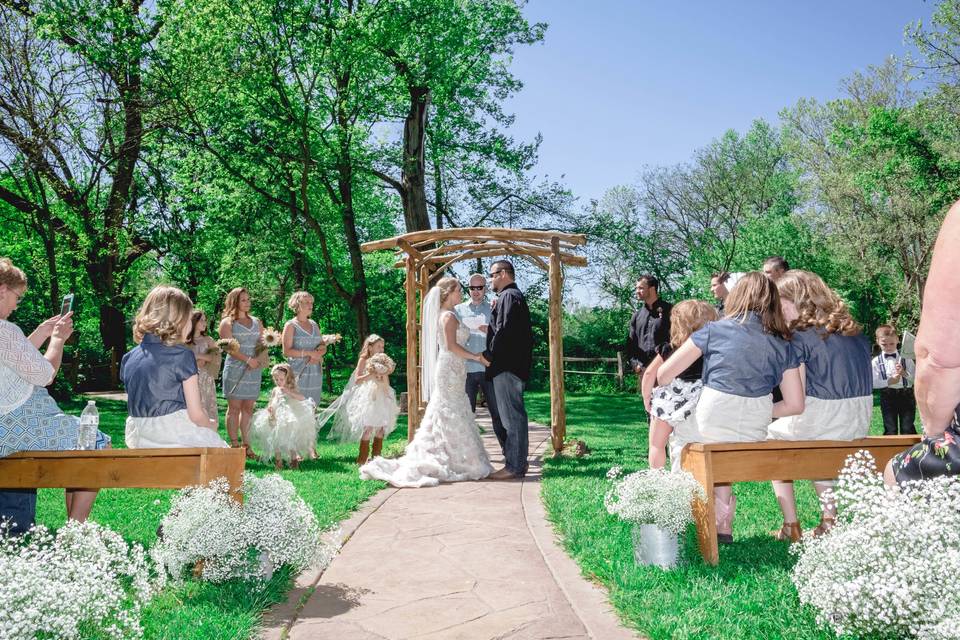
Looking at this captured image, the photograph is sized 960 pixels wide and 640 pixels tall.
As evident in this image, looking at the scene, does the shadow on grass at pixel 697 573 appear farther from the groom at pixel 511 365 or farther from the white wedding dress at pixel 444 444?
the white wedding dress at pixel 444 444

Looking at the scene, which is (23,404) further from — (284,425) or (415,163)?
(415,163)

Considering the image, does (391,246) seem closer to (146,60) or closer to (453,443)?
(453,443)

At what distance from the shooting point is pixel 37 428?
15.6ft

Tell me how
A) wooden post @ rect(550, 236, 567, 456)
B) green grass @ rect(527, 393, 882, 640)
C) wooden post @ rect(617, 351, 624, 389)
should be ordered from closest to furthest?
green grass @ rect(527, 393, 882, 640), wooden post @ rect(550, 236, 567, 456), wooden post @ rect(617, 351, 624, 389)

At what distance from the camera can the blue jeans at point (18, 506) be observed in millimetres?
4855

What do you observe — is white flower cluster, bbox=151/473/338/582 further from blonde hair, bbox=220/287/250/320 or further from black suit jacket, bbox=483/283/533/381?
blonde hair, bbox=220/287/250/320

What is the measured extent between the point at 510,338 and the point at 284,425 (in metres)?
2.94

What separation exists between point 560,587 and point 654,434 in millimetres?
1842

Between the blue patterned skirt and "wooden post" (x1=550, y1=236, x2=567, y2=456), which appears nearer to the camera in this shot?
the blue patterned skirt

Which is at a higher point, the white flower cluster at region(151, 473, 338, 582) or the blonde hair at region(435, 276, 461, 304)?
the blonde hair at region(435, 276, 461, 304)

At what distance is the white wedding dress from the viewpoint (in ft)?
26.7

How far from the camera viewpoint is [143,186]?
2428 cm

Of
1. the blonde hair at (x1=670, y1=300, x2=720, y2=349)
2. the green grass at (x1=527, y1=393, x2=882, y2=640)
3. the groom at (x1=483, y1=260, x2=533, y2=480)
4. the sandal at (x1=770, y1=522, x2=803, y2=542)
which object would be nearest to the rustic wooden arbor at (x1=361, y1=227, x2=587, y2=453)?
the groom at (x1=483, y1=260, x2=533, y2=480)

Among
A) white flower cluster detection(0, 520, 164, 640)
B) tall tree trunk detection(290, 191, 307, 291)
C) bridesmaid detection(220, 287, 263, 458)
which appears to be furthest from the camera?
tall tree trunk detection(290, 191, 307, 291)
